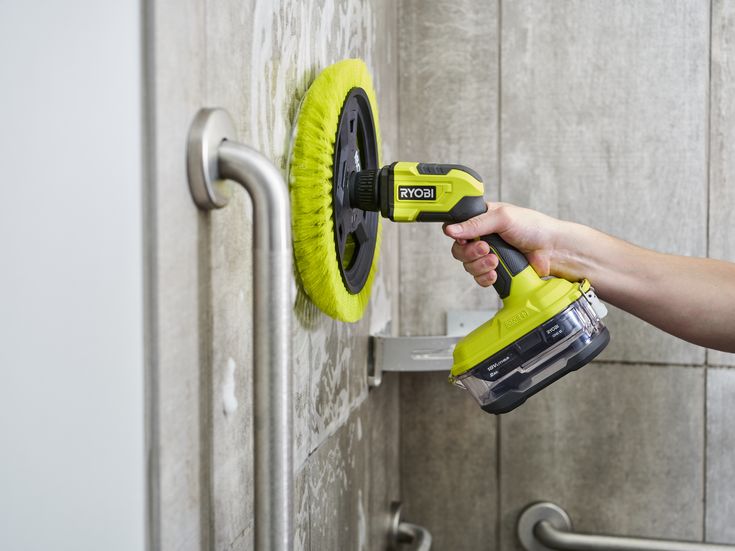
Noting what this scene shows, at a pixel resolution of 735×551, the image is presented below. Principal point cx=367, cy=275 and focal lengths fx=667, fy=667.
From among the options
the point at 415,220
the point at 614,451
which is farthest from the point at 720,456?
the point at 415,220

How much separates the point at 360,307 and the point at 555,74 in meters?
0.61

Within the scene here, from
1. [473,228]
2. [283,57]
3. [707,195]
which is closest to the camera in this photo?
[283,57]

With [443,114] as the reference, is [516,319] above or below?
below

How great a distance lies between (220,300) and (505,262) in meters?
0.32

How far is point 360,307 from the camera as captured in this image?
70 centimetres

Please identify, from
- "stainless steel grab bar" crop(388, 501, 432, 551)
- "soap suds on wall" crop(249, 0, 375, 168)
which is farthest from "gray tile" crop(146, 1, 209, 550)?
"stainless steel grab bar" crop(388, 501, 432, 551)

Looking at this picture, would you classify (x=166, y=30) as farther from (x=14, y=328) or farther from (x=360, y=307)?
(x=360, y=307)

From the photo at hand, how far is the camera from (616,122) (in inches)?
42.3

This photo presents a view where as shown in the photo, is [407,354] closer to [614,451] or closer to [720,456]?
[614,451]

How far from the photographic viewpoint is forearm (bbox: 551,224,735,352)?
0.80 meters

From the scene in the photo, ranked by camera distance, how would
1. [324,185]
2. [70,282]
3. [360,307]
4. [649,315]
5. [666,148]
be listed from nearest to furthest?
1. [70,282]
2. [324,185]
3. [360,307]
4. [649,315]
5. [666,148]

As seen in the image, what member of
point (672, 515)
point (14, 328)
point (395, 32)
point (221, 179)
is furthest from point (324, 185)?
point (672, 515)

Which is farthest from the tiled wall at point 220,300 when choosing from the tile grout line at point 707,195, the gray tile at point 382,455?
the tile grout line at point 707,195

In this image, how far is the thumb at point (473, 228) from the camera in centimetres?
63
